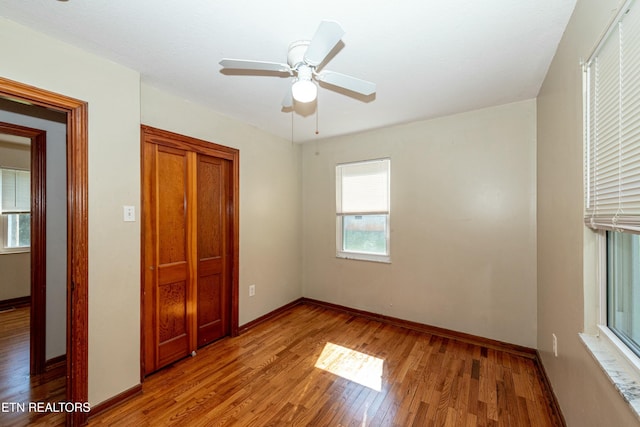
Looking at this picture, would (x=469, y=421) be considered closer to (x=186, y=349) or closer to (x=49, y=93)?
(x=186, y=349)

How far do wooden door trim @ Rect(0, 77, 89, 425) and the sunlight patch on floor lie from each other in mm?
1773

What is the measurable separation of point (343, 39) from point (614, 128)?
1.44 m

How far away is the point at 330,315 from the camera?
362 cm

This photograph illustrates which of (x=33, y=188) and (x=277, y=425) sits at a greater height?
(x=33, y=188)

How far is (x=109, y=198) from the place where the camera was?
188cm

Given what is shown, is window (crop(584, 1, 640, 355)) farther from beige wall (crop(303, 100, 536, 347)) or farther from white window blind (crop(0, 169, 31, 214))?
white window blind (crop(0, 169, 31, 214))

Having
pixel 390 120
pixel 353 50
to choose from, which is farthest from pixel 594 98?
pixel 390 120

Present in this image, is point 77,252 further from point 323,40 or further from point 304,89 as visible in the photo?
point 323,40

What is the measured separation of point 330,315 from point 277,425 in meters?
1.94

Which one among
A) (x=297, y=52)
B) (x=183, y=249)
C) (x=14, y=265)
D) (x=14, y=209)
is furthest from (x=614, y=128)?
(x=14, y=209)

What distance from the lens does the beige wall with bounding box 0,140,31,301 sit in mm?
3975

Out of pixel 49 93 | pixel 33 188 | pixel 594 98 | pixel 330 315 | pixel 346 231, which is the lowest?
pixel 330 315

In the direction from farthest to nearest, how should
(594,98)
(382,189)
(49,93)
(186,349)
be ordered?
(382,189) < (186,349) < (49,93) < (594,98)

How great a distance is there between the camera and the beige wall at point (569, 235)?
1.17 meters
